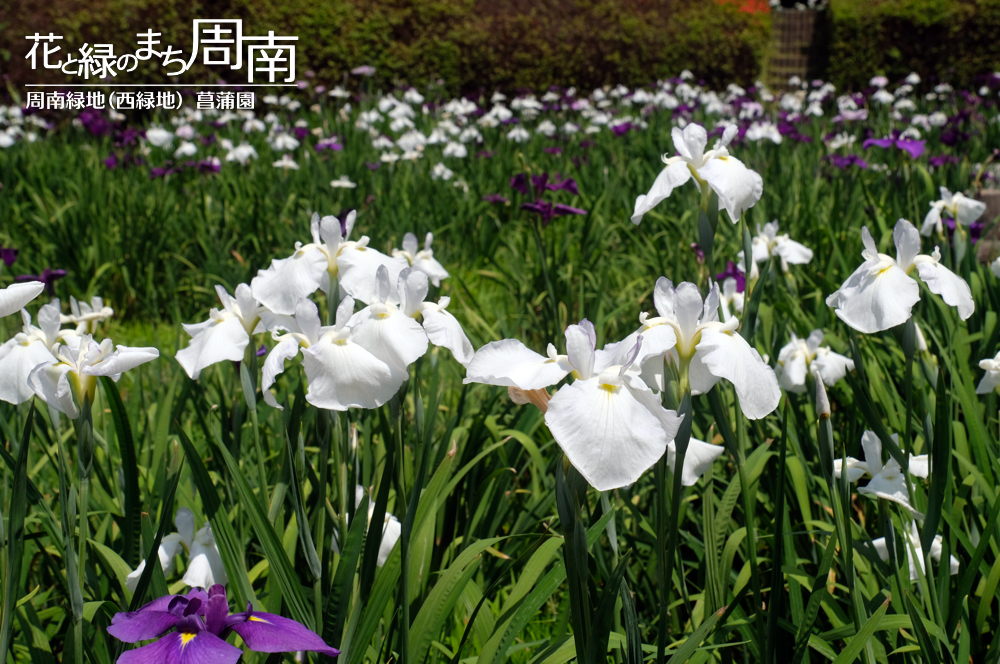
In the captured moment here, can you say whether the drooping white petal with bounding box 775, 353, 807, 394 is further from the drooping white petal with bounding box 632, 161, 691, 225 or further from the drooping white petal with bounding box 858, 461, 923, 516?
the drooping white petal with bounding box 632, 161, 691, 225

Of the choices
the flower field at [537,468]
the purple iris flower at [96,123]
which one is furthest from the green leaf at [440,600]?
the purple iris flower at [96,123]

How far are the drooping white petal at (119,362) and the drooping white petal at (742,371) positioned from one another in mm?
810

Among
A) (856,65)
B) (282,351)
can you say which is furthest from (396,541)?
(856,65)

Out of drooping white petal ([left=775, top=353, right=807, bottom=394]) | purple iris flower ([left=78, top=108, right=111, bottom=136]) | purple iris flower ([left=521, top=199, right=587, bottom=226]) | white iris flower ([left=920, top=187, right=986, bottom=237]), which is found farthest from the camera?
purple iris flower ([left=78, top=108, right=111, bottom=136])

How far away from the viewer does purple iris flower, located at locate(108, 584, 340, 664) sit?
78 cm

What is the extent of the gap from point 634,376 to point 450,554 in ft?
3.41

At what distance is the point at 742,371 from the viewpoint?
96cm

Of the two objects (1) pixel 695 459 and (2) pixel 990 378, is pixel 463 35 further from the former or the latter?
(1) pixel 695 459

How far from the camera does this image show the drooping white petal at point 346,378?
104 cm

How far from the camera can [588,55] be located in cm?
1211

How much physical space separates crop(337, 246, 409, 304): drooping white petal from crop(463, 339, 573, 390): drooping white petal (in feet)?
1.43

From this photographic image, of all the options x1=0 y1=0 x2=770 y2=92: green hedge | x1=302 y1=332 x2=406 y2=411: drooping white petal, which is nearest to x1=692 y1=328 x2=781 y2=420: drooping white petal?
x1=302 y1=332 x2=406 y2=411: drooping white petal

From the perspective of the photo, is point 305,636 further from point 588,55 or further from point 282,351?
point 588,55

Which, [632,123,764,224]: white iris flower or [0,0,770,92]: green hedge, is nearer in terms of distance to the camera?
[632,123,764,224]: white iris flower
